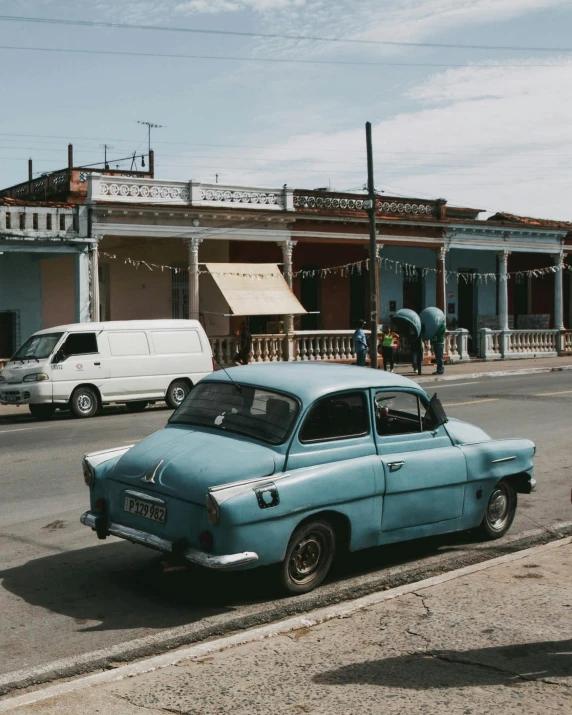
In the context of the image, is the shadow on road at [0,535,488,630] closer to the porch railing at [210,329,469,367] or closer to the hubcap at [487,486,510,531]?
the hubcap at [487,486,510,531]

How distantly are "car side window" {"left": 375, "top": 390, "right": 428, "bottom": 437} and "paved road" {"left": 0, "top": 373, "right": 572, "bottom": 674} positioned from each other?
112 cm

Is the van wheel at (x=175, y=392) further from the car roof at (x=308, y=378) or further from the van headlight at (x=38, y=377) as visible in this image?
the car roof at (x=308, y=378)

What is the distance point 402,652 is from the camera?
5758 millimetres

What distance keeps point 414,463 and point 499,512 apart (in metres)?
1.46

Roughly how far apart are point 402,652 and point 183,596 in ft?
6.38

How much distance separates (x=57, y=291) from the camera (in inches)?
1135

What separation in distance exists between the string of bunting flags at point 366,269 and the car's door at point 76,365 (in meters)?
9.72

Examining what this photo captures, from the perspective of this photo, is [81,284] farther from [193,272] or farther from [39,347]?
[39,347]

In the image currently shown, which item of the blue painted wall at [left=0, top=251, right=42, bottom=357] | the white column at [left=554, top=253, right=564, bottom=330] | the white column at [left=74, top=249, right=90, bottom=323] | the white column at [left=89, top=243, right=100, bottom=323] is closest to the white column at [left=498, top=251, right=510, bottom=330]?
the white column at [left=554, top=253, right=564, bottom=330]

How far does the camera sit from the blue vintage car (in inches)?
260

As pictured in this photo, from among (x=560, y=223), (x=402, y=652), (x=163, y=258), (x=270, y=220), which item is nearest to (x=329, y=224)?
(x=270, y=220)

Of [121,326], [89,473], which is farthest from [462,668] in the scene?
[121,326]

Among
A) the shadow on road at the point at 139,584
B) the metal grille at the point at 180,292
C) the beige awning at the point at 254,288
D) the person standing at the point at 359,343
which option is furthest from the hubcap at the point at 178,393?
the shadow on road at the point at 139,584

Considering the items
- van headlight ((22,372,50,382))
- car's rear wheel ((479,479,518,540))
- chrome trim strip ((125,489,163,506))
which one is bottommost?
car's rear wheel ((479,479,518,540))
